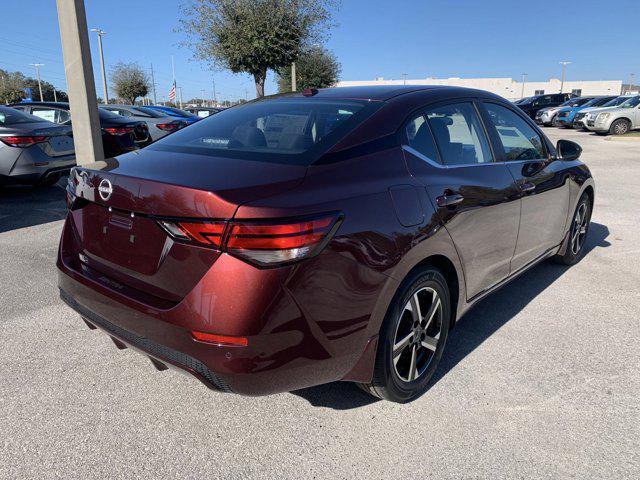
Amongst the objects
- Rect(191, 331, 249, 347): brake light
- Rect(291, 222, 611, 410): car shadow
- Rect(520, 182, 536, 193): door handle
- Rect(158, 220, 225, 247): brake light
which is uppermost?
Rect(158, 220, 225, 247): brake light

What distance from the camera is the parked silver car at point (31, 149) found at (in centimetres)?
691

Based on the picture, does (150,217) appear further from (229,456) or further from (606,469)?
(606,469)

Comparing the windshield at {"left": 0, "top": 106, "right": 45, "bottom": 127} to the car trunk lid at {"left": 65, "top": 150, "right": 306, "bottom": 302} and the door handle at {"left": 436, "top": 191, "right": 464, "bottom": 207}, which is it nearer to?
the car trunk lid at {"left": 65, "top": 150, "right": 306, "bottom": 302}

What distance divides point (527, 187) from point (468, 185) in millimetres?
849

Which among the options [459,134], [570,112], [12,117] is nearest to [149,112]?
[12,117]

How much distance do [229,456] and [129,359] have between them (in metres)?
1.11

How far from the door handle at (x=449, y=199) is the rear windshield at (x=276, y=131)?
0.57 metres

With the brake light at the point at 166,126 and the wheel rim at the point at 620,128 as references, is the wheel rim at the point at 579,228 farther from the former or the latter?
the wheel rim at the point at 620,128

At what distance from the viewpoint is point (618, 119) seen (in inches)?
826

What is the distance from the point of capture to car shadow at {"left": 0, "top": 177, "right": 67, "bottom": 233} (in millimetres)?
6457

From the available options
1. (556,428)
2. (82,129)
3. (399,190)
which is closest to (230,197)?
(399,190)

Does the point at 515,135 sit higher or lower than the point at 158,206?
higher

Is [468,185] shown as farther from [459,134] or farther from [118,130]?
[118,130]

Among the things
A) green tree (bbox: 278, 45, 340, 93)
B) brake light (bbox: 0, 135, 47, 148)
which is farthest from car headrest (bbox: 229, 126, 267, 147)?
green tree (bbox: 278, 45, 340, 93)
